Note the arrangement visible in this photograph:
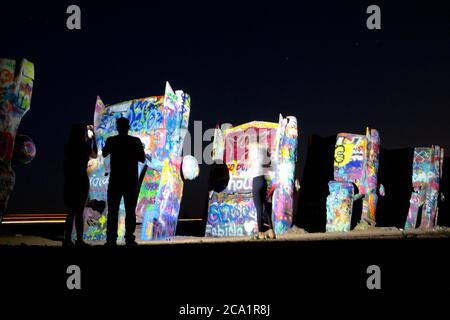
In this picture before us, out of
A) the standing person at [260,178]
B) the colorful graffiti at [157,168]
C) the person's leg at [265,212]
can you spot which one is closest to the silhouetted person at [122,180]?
the standing person at [260,178]

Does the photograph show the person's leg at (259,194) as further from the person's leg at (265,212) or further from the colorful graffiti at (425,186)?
the colorful graffiti at (425,186)

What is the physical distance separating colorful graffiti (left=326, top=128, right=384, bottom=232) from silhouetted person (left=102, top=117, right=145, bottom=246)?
11730 millimetres

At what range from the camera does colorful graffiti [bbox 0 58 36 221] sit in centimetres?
1077

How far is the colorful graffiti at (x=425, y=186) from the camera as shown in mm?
18688

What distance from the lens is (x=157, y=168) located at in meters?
11.7

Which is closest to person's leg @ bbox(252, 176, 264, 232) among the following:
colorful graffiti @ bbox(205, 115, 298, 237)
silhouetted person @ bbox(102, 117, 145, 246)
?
silhouetted person @ bbox(102, 117, 145, 246)

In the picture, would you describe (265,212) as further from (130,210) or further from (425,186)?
(425,186)

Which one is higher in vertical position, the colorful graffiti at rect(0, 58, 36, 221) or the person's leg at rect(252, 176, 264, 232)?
the colorful graffiti at rect(0, 58, 36, 221)

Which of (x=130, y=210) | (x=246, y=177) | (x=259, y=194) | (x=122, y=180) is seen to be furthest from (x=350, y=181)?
(x=122, y=180)

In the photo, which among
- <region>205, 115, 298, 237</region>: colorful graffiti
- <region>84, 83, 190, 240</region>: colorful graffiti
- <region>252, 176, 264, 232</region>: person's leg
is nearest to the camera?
<region>252, 176, 264, 232</region>: person's leg

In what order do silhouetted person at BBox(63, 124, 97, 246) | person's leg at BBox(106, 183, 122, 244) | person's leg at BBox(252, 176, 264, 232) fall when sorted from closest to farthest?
1. person's leg at BBox(106, 183, 122, 244)
2. silhouetted person at BBox(63, 124, 97, 246)
3. person's leg at BBox(252, 176, 264, 232)

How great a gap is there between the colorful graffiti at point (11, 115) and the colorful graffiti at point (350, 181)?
10.9 m

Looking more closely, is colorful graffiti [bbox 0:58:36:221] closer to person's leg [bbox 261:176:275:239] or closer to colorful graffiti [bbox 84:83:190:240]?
colorful graffiti [bbox 84:83:190:240]

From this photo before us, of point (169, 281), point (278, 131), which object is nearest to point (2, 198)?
point (278, 131)
